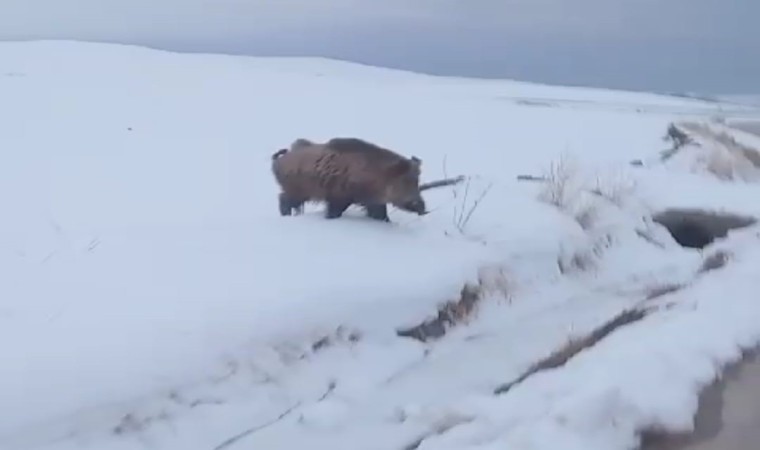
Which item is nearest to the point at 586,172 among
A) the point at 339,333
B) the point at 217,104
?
the point at 339,333

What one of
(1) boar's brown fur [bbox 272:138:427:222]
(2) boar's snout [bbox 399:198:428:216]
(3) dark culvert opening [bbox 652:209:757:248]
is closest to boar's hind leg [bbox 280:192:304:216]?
(1) boar's brown fur [bbox 272:138:427:222]

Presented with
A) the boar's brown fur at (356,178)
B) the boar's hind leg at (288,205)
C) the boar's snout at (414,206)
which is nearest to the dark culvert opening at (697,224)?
the boar's snout at (414,206)

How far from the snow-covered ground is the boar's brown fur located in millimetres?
291

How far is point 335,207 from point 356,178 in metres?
0.32

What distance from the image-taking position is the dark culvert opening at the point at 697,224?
13630 mm

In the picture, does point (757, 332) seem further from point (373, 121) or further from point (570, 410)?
point (373, 121)

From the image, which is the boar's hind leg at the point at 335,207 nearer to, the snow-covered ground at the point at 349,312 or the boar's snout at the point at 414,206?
the snow-covered ground at the point at 349,312

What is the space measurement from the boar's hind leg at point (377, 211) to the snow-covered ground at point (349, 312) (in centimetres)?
22

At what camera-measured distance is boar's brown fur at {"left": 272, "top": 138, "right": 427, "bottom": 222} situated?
10.1 metres

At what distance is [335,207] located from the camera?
10227 mm

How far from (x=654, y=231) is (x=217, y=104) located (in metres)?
18.4

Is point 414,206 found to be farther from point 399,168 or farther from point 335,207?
point 335,207

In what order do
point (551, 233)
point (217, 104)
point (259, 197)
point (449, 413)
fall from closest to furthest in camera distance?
point (449, 413) → point (551, 233) → point (259, 197) → point (217, 104)

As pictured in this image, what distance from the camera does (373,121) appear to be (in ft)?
85.0
